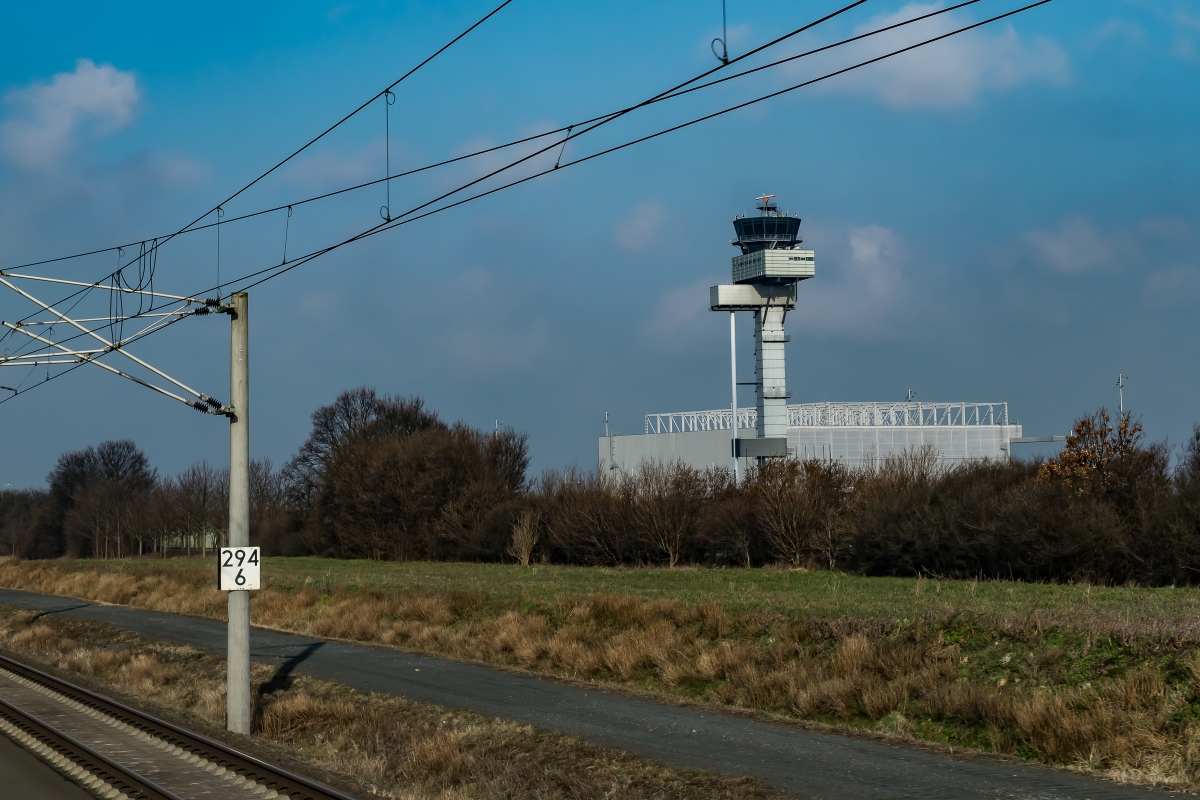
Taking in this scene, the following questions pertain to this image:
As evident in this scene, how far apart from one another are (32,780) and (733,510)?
4641 centimetres

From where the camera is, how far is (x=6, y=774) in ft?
47.9

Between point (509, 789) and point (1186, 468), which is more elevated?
point (1186, 468)

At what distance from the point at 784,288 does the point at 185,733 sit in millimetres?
89440

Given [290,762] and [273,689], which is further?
[273,689]

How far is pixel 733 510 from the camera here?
58469 millimetres

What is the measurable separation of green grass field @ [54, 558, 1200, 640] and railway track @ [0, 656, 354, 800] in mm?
10572

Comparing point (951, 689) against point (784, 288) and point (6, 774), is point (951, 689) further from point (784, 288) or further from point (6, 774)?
point (784, 288)

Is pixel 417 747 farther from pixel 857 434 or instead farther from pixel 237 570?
pixel 857 434

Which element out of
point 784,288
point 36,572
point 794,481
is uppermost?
point 784,288

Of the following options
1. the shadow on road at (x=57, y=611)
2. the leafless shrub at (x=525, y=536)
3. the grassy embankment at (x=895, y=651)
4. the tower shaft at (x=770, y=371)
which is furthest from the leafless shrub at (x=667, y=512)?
the tower shaft at (x=770, y=371)

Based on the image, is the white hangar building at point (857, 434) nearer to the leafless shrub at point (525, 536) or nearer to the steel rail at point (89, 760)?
the leafless shrub at point (525, 536)

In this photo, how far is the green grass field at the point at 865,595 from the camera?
17.1 meters

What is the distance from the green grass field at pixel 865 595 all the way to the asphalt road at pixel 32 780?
501 inches

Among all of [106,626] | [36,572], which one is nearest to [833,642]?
[106,626]
